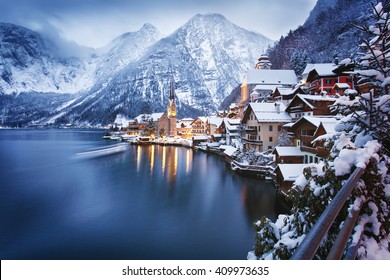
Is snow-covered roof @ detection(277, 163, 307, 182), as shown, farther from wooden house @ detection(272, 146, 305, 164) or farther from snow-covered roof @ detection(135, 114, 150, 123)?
snow-covered roof @ detection(135, 114, 150, 123)

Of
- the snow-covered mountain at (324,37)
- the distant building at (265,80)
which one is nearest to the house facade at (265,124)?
the distant building at (265,80)

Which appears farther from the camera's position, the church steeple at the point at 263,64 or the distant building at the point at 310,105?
the church steeple at the point at 263,64

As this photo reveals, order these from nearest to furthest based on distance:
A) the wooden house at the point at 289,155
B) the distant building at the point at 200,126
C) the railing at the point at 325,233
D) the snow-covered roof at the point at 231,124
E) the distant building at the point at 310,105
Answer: the railing at the point at 325,233 → the wooden house at the point at 289,155 → the distant building at the point at 310,105 → the snow-covered roof at the point at 231,124 → the distant building at the point at 200,126

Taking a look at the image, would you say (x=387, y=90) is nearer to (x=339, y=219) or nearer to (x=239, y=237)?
(x=339, y=219)

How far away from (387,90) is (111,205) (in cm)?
1994

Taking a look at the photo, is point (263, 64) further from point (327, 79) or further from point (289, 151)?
point (289, 151)

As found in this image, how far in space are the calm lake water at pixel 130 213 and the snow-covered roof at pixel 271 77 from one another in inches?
1128

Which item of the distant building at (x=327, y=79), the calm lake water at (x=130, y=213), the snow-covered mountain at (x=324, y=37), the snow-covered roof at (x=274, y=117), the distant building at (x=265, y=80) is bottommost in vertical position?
the calm lake water at (x=130, y=213)

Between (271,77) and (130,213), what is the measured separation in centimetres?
4502

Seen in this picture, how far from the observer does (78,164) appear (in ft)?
128

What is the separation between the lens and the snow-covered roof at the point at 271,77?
53125 mm

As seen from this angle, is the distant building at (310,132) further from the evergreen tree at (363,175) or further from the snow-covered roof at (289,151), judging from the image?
the evergreen tree at (363,175)

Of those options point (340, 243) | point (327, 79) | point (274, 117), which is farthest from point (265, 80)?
point (340, 243)
